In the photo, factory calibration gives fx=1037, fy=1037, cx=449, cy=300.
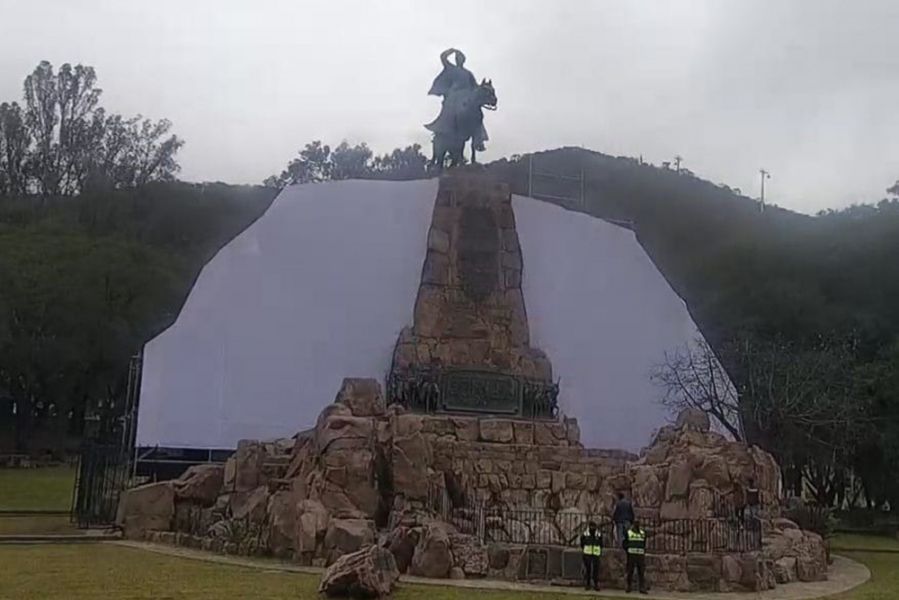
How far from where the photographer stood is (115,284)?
42.3 metres

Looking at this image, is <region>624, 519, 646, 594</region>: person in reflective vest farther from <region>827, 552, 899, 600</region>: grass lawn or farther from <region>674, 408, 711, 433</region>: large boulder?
<region>674, 408, 711, 433</region>: large boulder

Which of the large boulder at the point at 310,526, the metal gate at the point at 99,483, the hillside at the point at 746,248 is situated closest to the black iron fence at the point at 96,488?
the metal gate at the point at 99,483

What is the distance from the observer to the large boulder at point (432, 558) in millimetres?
14938

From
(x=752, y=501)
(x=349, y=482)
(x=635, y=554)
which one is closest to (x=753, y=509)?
(x=752, y=501)

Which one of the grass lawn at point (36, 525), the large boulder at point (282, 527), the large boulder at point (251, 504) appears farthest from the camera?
the grass lawn at point (36, 525)

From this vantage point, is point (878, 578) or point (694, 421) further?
point (694, 421)

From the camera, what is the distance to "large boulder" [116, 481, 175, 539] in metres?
20.1

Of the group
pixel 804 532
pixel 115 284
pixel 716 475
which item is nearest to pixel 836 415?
pixel 804 532

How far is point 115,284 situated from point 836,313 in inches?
1127

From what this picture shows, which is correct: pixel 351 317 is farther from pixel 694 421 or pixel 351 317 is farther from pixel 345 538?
pixel 345 538

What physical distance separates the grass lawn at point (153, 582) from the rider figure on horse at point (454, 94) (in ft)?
47.2

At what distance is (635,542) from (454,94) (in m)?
15.9

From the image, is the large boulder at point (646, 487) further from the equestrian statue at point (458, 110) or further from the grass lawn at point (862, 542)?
the equestrian statue at point (458, 110)

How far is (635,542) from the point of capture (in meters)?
14.4
